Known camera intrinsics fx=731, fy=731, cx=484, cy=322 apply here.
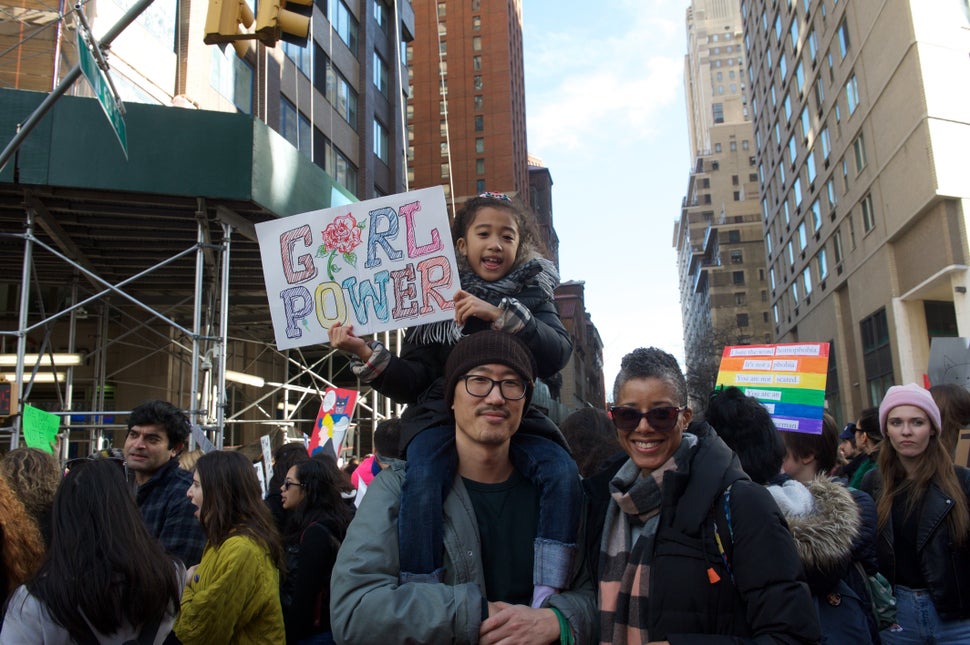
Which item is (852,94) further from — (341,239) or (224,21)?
(341,239)

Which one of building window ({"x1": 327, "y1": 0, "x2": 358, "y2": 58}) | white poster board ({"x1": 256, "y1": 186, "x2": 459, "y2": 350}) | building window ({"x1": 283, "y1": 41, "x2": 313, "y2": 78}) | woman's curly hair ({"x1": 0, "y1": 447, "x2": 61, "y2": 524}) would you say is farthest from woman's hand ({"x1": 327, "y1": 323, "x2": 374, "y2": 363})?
building window ({"x1": 327, "y1": 0, "x2": 358, "y2": 58})

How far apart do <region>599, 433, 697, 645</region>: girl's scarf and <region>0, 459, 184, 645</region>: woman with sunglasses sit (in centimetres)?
181

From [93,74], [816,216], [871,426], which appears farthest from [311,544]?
[816,216]

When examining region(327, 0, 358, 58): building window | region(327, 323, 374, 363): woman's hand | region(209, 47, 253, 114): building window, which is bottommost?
region(327, 323, 374, 363): woman's hand

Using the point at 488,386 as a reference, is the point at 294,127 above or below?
above

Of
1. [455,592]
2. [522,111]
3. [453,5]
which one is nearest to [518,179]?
[522,111]

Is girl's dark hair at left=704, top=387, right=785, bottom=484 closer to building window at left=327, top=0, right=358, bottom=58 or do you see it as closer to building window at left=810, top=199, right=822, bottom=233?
building window at left=327, top=0, right=358, bottom=58

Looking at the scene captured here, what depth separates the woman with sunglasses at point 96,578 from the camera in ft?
8.77

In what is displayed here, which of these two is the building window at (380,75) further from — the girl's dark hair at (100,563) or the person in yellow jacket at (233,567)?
the girl's dark hair at (100,563)

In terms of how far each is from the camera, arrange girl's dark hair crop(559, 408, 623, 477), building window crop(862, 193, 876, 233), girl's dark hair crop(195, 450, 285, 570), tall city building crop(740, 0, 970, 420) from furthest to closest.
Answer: building window crop(862, 193, 876, 233)
tall city building crop(740, 0, 970, 420)
girl's dark hair crop(559, 408, 623, 477)
girl's dark hair crop(195, 450, 285, 570)

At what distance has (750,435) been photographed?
308 centimetres

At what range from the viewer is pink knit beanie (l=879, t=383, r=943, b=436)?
13.0ft

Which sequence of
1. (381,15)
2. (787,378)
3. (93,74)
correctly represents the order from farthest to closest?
(381,15) → (93,74) → (787,378)

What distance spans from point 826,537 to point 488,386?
1.54 m
